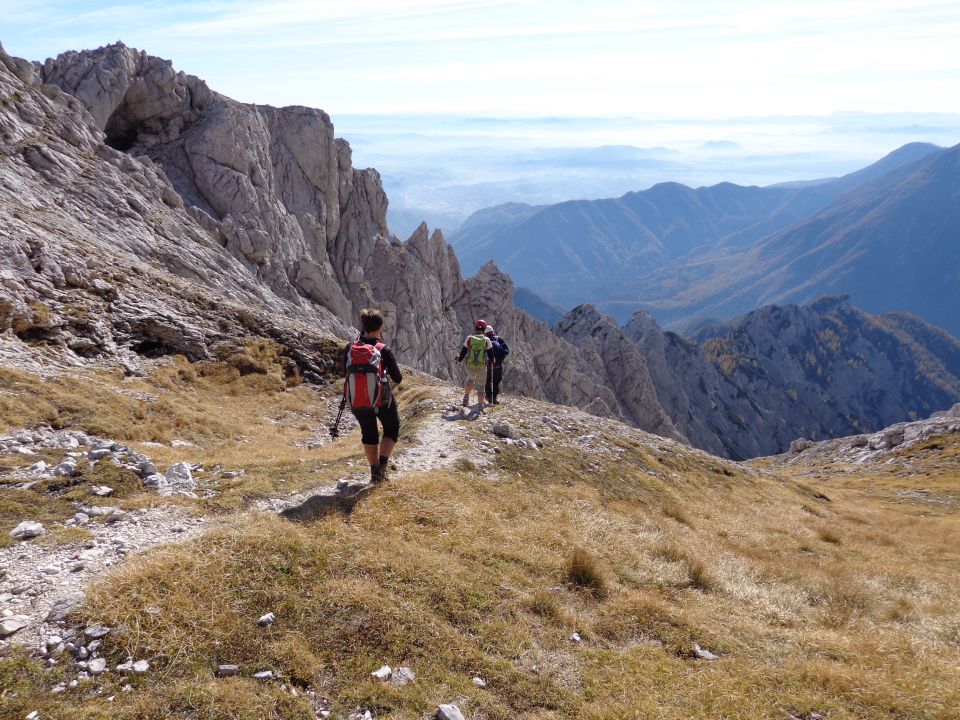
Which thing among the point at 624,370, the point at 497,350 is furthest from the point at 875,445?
the point at 497,350

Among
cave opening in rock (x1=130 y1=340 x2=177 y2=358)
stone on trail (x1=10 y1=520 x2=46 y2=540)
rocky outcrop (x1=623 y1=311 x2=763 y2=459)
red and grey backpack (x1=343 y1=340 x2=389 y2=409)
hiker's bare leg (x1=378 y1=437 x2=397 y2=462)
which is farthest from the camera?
rocky outcrop (x1=623 y1=311 x2=763 y2=459)

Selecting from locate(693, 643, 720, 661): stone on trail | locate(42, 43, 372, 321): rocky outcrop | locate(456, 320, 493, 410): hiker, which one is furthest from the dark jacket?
locate(42, 43, 372, 321): rocky outcrop

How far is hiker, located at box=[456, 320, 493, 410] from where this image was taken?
22500mm

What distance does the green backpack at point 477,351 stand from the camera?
22.5m

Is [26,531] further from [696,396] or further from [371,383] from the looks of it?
[696,396]

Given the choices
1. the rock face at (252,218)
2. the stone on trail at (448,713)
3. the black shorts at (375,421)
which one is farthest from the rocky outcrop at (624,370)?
the stone on trail at (448,713)

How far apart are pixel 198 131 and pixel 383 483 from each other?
61460 mm

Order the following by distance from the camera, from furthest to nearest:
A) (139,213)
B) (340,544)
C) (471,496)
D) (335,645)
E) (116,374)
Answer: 1. (139,213)
2. (116,374)
3. (471,496)
4. (340,544)
5. (335,645)

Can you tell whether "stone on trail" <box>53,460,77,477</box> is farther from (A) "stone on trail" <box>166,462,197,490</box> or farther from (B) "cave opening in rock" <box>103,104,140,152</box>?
(B) "cave opening in rock" <box>103,104,140,152</box>

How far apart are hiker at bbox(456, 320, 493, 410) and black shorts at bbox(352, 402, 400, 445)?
26.5 feet

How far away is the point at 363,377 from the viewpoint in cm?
1287

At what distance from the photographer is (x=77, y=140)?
4375cm

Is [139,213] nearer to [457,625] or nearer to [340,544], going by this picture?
[340,544]

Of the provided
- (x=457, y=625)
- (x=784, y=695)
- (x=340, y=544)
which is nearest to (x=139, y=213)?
(x=340, y=544)
